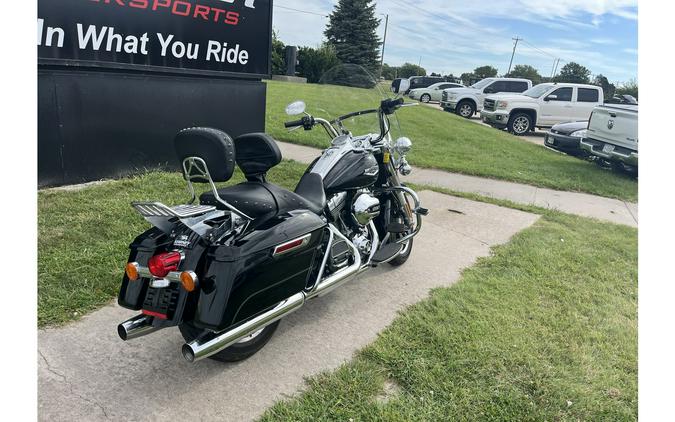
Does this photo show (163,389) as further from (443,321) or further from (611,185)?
(611,185)

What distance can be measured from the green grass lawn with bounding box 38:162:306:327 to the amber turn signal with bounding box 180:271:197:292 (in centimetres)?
133

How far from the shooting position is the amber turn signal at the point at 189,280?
2018mm

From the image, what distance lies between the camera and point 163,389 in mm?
2336

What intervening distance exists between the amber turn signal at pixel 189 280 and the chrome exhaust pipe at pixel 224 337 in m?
0.26

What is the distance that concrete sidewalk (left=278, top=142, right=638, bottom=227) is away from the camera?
6.44 metres

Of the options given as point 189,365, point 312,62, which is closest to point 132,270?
point 189,365

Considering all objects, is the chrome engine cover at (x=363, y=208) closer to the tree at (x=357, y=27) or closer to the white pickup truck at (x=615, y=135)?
the white pickup truck at (x=615, y=135)

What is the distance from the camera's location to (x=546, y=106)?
1452 cm

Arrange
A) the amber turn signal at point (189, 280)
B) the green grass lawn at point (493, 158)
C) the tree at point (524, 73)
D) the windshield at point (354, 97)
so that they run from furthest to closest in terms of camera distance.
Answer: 1. the tree at point (524, 73)
2. the green grass lawn at point (493, 158)
3. the windshield at point (354, 97)
4. the amber turn signal at point (189, 280)

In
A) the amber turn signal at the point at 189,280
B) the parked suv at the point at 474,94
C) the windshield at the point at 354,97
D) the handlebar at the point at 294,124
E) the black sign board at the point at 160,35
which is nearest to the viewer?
the amber turn signal at the point at 189,280

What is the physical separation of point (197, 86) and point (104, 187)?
184cm

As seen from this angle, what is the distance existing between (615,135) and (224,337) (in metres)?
8.95

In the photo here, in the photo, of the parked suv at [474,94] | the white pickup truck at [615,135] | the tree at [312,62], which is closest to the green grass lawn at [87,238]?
the white pickup truck at [615,135]

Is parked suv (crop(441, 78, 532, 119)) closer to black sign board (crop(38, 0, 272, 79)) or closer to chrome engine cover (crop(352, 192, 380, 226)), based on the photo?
black sign board (crop(38, 0, 272, 79))
